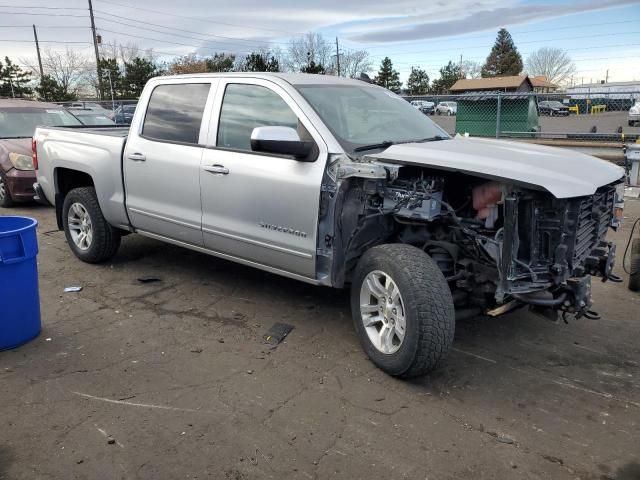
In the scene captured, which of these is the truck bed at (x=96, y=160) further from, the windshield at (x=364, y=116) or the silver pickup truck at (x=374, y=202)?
the windshield at (x=364, y=116)

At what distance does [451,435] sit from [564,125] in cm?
2230

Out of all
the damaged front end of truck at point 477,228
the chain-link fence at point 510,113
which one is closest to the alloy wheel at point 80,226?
the damaged front end of truck at point 477,228

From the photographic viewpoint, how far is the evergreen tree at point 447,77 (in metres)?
63.8

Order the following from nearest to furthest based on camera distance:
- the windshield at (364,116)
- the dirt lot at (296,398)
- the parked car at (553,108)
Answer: the dirt lot at (296,398), the windshield at (364,116), the parked car at (553,108)

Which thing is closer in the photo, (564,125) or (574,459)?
(574,459)

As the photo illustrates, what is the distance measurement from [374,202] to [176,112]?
228 centimetres

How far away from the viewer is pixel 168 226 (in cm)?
514

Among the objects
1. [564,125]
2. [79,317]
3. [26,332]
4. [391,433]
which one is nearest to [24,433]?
[26,332]

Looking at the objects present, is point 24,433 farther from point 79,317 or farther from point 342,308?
point 342,308

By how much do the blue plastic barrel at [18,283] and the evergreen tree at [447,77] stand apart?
61103 mm

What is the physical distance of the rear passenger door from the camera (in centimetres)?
484

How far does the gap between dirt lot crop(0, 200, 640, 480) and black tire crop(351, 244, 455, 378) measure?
0.22m

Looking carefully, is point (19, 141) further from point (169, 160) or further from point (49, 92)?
point (49, 92)

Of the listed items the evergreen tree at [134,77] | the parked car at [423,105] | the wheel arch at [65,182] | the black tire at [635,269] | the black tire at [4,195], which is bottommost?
the black tire at [635,269]
